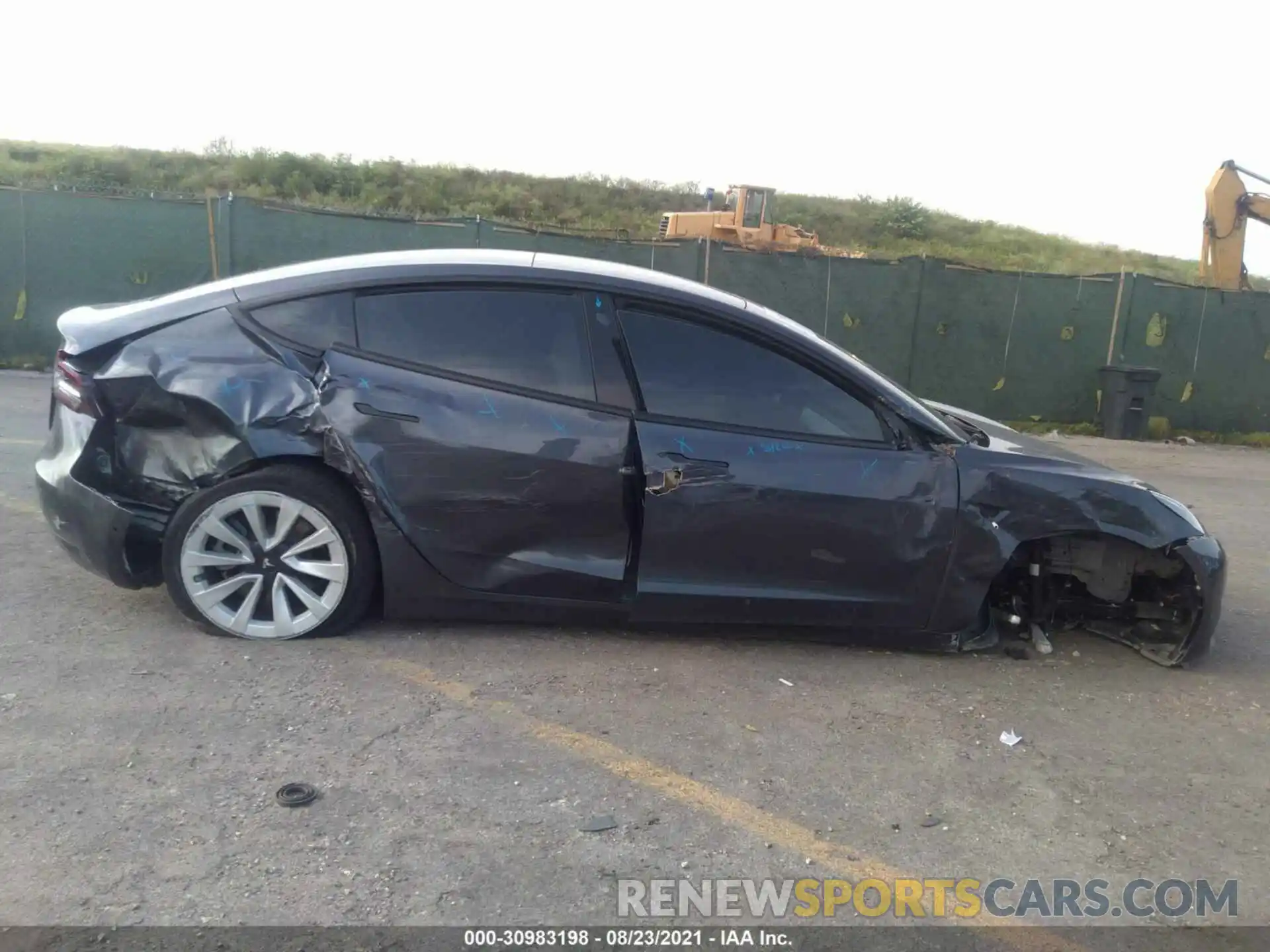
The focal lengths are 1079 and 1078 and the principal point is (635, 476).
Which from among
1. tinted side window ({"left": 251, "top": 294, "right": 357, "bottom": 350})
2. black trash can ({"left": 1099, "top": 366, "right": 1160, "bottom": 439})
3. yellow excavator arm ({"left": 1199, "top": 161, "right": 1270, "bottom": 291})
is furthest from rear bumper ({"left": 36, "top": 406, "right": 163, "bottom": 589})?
yellow excavator arm ({"left": 1199, "top": 161, "right": 1270, "bottom": 291})

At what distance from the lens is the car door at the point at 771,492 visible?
168 inches

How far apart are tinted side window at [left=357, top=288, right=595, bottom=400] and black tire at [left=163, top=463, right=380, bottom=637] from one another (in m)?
0.59

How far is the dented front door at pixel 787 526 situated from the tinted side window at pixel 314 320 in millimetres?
1283

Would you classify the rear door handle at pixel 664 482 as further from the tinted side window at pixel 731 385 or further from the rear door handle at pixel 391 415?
the rear door handle at pixel 391 415

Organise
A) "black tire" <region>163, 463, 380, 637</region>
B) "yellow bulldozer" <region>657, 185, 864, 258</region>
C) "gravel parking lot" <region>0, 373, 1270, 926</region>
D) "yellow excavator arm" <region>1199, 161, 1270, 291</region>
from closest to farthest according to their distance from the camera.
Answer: "gravel parking lot" <region>0, 373, 1270, 926</region> < "black tire" <region>163, 463, 380, 637</region> < "yellow excavator arm" <region>1199, 161, 1270, 291</region> < "yellow bulldozer" <region>657, 185, 864, 258</region>

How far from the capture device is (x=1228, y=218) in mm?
18328

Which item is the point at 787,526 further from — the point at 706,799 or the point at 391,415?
the point at 391,415

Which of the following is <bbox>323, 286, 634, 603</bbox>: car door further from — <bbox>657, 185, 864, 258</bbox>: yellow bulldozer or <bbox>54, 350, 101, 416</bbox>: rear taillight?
<bbox>657, 185, 864, 258</bbox>: yellow bulldozer

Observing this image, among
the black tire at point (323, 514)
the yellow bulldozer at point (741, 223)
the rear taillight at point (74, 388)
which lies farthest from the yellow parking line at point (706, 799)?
the yellow bulldozer at point (741, 223)

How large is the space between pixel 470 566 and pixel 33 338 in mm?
10501

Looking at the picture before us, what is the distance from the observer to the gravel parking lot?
2871mm

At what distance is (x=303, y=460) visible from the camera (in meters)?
4.30

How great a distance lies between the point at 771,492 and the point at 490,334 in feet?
4.26

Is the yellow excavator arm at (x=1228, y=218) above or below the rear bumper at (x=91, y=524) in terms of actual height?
above
